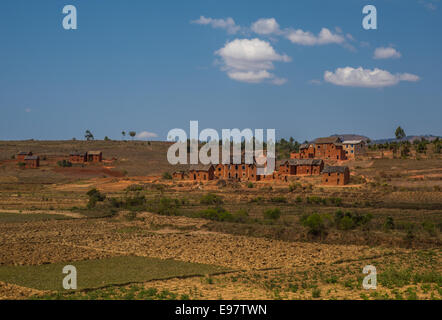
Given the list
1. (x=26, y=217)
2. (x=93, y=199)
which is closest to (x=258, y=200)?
(x=93, y=199)

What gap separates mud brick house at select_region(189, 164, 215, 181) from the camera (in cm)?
7488

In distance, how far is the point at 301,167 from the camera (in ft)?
238

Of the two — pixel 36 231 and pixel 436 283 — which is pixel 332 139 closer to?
pixel 36 231

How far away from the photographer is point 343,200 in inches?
2172

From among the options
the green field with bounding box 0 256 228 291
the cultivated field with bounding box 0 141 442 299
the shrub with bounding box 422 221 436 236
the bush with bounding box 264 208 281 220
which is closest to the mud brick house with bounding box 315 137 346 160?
the cultivated field with bounding box 0 141 442 299

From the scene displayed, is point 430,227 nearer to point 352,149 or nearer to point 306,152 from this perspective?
point 306,152

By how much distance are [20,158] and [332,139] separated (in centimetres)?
6305

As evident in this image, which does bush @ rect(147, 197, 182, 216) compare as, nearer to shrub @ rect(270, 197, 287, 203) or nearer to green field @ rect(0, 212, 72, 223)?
green field @ rect(0, 212, 72, 223)

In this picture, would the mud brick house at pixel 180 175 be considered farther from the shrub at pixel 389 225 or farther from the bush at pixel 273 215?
the shrub at pixel 389 225

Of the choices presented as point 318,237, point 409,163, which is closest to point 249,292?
point 318,237

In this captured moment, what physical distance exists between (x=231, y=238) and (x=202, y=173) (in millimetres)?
37793

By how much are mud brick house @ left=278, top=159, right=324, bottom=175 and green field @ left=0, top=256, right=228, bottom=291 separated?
45771mm

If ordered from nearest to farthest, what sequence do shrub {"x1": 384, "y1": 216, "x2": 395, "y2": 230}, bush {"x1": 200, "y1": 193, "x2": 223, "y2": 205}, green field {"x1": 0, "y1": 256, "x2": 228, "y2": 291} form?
green field {"x1": 0, "y1": 256, "x2": 228, "y2": 291} < shrub {"x1": 384, "y1": 216, "x2": 395, "y2": 230} < bush {"x1": 200, "y1": 193, "x2": 223, "y2": 205}

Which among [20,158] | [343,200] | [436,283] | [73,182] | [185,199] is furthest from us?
[20,158]
